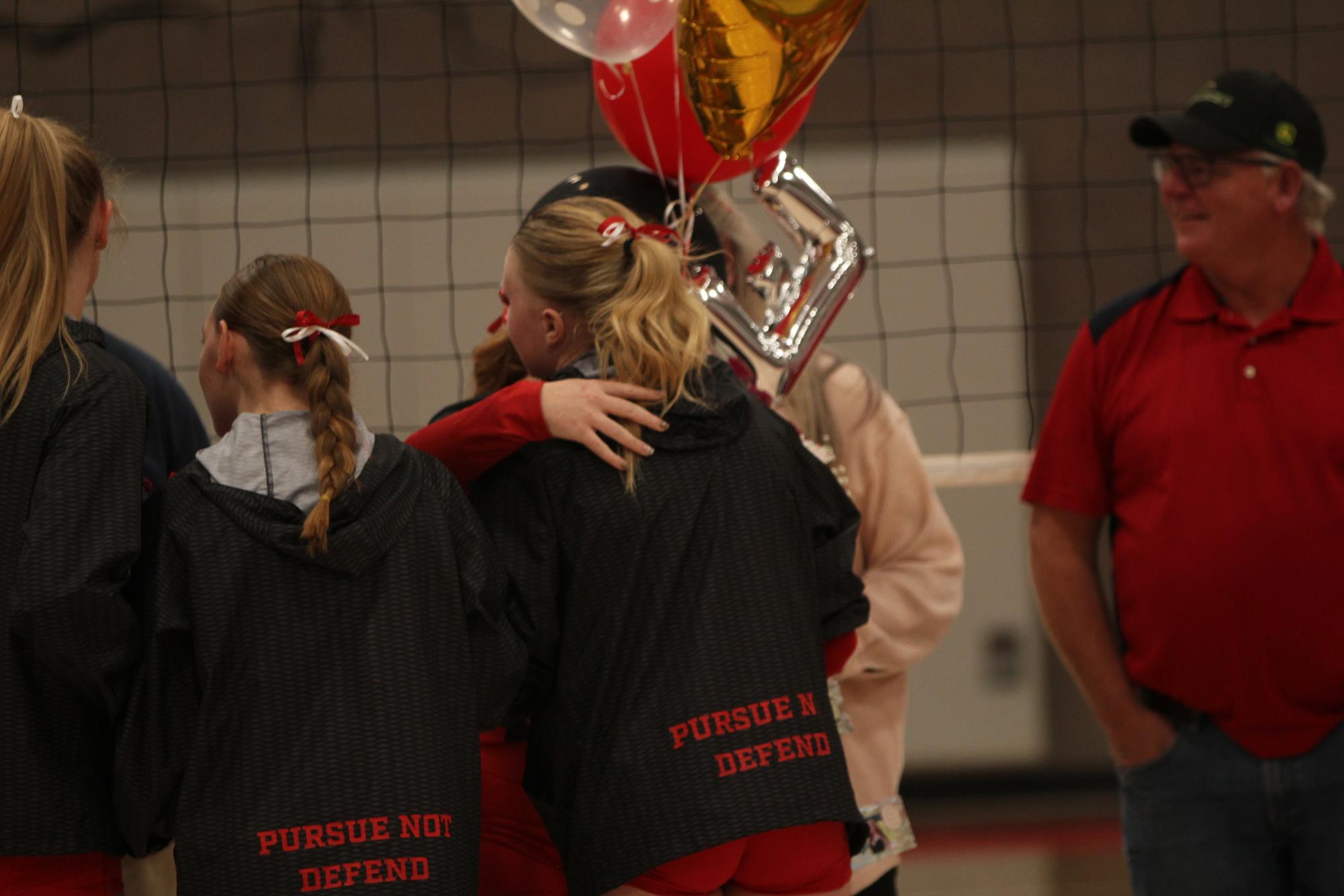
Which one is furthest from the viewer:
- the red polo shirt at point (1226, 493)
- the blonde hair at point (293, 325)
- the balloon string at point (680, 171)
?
the balloon string at point (680, 171)

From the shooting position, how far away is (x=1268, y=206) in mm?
2215

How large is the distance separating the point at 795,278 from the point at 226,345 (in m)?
0.97

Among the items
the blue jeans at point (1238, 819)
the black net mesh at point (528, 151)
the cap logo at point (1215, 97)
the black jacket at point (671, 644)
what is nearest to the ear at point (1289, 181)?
the cap logo at point (1215, 97)

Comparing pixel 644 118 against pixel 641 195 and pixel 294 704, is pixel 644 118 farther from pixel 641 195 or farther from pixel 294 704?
pixel 294 704

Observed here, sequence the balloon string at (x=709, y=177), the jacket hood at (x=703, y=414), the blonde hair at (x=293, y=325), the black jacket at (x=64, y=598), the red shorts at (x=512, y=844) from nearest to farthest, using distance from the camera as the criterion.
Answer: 1. the black jacket at (x=64, y=598)
2. the blonde hair at (x=293, y=325)
3. the jacket hood at (x=703, y=414)
4. the red shorts at (x=512, y=844)
5. the balloon string at (x=709, y=177)

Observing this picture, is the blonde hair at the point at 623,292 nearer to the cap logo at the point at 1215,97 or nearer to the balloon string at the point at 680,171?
the balloon string at the point at 680,171

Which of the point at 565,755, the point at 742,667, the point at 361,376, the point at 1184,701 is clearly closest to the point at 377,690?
the point at 565,755

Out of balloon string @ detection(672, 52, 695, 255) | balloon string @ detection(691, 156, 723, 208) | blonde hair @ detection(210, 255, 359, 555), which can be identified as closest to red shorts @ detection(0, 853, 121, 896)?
blonde hair @ detection(210, 255, 359, 555)

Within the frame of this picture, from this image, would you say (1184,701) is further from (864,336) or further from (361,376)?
(361,376)

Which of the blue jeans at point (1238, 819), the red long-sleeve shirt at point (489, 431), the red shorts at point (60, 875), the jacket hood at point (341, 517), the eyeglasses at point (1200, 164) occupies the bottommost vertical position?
the blue jeans at point (1238, 819)

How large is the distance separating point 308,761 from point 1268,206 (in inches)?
62.6

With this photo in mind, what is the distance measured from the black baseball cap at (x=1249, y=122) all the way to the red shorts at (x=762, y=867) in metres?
1.19

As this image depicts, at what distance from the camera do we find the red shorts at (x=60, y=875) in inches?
64.4

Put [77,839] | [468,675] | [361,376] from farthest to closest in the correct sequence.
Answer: [361,376]
[468,675]
[77,839]
